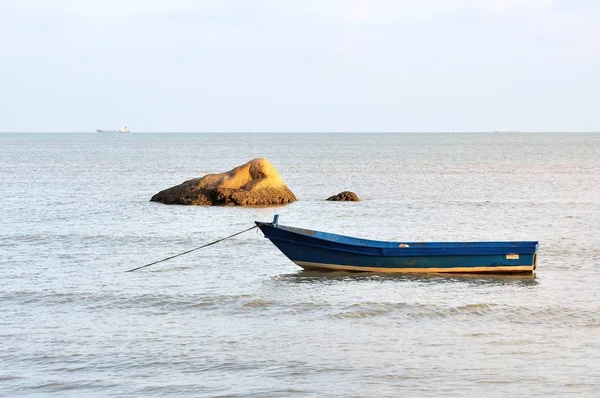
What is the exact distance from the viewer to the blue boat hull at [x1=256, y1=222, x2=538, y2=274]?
21.1 meters

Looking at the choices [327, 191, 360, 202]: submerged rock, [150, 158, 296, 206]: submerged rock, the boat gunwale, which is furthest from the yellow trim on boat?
[327, 191, 360, 202]: submerged rock

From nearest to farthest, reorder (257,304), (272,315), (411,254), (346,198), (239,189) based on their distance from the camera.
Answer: (272,315) < (257,304) < (411,254) < (239,189) < (346,198)

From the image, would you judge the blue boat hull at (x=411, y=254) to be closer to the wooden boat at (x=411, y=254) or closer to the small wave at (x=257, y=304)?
the wooden boat at (x=411, y=254)

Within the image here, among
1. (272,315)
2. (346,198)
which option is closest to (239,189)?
(346,198)

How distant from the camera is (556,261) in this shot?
76.8 feet

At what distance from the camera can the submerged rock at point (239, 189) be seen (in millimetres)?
36000

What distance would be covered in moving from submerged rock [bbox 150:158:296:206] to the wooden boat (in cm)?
1465

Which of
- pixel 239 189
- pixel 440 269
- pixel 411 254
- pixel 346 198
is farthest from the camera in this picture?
pixel 346 198

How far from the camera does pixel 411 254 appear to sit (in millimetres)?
21109

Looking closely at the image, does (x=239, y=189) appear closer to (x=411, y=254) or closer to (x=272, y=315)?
(x=411, y=254)

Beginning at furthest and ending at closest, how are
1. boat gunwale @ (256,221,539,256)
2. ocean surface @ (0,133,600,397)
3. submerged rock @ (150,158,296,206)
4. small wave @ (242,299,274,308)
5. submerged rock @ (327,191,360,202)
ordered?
submerged rock @ (327,191,360,202) → submerged rock @ (150,158,296,206) → boat gunwale @ (256,221,539,256) → small wave @ (242,299,274,308) → ocean surface @ (0,133,600,397)

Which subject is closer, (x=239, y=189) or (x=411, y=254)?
(x=411, y=254)

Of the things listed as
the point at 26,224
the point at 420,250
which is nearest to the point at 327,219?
the point at 26,224

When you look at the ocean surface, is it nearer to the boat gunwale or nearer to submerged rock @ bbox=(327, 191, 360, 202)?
the boat gunwale
